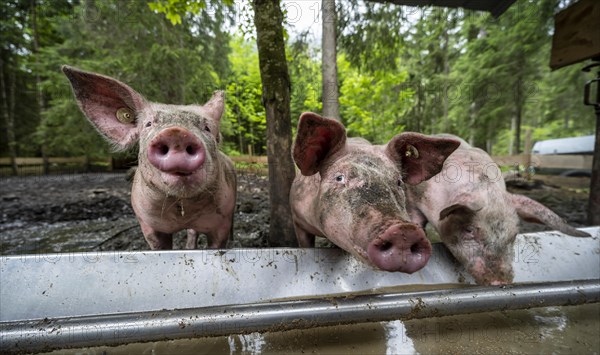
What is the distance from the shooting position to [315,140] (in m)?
2.20

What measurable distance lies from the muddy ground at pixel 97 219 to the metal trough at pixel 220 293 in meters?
2.32

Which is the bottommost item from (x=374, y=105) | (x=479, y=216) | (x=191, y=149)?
(x=479, y=216)

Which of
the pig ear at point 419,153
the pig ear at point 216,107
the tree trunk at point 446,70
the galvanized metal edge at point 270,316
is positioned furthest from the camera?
the tree trunk at point 446,70

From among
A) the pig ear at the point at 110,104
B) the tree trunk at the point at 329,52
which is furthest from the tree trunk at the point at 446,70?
the pig ear at the point at 110,104

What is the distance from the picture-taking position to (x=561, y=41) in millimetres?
4273

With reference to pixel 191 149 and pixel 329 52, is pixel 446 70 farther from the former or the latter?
pixel 191 149

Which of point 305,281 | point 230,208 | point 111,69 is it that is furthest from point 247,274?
point 111,69

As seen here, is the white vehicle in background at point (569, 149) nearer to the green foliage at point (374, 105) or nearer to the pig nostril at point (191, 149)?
the green foliage at point (374, 105)

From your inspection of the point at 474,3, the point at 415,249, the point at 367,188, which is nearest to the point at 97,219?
the point at 367,188

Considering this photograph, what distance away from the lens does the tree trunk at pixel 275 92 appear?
379cm

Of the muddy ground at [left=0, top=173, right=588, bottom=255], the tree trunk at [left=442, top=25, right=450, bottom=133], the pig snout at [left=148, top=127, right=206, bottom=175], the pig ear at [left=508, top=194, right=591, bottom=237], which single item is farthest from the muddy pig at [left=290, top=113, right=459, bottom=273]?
the tree trunk at [left=442, top=25, right=450, bottom=133]

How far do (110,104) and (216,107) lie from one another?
0.93 meters

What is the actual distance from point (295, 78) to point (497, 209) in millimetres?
5111

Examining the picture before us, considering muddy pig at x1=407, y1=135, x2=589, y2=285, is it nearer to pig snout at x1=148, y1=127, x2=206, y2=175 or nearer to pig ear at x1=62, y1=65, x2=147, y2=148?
pig snout at x1=148, y1=127, x2=206, y2=175
